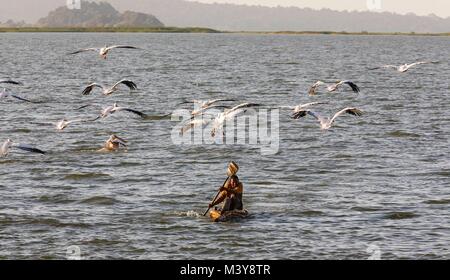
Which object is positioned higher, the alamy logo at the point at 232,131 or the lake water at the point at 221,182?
the alamy logo at the point at 232,131

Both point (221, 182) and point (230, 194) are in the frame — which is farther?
point (221, 182)

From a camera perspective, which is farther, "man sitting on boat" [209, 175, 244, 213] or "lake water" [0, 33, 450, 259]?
"man sitting on boat" [209, 175, 244, 213]

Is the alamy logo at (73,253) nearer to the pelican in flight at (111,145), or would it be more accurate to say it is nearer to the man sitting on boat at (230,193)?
the man sitting on boat at (230,193)

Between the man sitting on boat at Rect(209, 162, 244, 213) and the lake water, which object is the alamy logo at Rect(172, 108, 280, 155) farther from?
the man sitting on boat at Rect(209, 162, 244, 213)

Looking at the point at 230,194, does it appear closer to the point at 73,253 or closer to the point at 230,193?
the point at 230,193

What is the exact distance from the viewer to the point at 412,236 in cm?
2697

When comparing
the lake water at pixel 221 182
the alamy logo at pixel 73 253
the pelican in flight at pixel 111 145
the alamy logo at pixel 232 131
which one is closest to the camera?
the alamy logo at pixel 73 253

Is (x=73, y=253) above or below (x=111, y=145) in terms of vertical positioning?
below

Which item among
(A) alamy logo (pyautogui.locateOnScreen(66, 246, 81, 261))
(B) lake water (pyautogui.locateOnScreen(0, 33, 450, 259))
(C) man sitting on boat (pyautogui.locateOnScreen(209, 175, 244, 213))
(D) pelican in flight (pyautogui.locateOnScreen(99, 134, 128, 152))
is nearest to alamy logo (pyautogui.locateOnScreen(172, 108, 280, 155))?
(B) lake water (pyautogui.locateOnScreen(0, 33, 450, 259))

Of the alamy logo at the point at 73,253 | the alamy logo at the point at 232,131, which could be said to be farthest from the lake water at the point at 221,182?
the alamy logo at the point at 232,131

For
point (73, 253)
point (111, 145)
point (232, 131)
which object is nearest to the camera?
point (73, 253)

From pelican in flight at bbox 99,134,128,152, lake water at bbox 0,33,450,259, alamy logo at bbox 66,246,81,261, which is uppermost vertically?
pelican in flight at bbox 99,134,128,152

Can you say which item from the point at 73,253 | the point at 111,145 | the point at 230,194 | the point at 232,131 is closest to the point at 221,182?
the point at 230,194

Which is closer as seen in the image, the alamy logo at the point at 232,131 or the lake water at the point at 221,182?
the lake water at the point at 221,182
